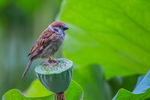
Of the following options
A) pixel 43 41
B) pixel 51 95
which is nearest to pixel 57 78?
pixel 51 95

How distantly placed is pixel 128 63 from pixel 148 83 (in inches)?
24.5

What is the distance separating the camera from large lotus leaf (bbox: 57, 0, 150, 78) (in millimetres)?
1746

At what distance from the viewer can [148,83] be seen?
51.3 inches

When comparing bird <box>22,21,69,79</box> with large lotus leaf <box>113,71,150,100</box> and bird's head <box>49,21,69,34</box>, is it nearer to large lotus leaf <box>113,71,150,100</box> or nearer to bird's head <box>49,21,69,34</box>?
bird's head <box>49,21,69,34</box>

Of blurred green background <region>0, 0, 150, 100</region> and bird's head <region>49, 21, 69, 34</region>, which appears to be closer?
bird's head <region>49, 21, 69, 34</region>

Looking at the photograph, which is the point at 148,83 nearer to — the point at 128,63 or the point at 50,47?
the point at 50,47

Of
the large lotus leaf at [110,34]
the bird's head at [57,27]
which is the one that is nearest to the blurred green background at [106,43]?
the large lotus leaf at [110,34]

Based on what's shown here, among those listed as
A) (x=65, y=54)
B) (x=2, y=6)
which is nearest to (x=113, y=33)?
(x=65, y=54)

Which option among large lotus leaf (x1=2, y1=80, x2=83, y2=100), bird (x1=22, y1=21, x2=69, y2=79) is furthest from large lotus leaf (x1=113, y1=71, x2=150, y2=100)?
bird (x1=22, y1=21, x2=69, y2=79)

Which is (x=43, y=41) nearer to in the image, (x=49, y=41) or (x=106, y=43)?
→ (x=49, y=41)

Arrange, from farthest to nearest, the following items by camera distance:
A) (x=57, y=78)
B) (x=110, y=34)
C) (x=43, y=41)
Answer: (x=110, y=34) → (x=43, y=41) → (x=57, y=78)

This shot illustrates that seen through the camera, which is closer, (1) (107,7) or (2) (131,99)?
(2) (131,99)

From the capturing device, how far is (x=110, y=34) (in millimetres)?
1849

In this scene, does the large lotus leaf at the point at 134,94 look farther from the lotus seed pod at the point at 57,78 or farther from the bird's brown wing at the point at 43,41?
the bird's brown wing at the point at 43,41
